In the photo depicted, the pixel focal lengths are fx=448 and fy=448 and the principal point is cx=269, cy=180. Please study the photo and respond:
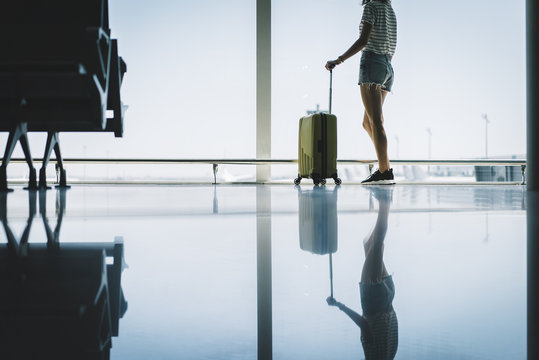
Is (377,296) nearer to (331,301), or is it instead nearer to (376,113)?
(331,301)

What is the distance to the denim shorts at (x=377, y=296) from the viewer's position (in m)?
0.44

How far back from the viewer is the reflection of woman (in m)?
0.35

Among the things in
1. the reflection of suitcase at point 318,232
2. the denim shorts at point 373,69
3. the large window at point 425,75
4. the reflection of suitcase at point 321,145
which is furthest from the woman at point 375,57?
the reflection of suitcase at point 318,232

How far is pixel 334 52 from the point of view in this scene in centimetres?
576

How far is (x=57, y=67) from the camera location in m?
2.14

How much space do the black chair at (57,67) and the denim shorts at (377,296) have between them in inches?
63.9

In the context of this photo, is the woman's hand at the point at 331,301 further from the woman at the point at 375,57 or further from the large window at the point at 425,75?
the large window at the point at 425,75

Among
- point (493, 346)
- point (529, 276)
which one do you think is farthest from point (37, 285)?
point (529, 276)

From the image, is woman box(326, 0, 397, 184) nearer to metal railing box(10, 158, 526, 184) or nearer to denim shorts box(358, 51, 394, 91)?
denim shorts box(358, 51, 394, 91)

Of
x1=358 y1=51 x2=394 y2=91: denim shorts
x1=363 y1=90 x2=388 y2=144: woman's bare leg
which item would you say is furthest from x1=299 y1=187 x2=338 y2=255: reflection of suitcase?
x1=363 y1=90 x2=388 y2=144: woman's bare leg

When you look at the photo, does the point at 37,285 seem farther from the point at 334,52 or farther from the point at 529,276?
the point at 334,52

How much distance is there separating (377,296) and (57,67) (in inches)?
83.4

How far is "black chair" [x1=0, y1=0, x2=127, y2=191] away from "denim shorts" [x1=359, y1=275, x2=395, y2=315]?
162 cm

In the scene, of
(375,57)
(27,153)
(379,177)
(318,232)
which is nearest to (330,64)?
(375,57)
